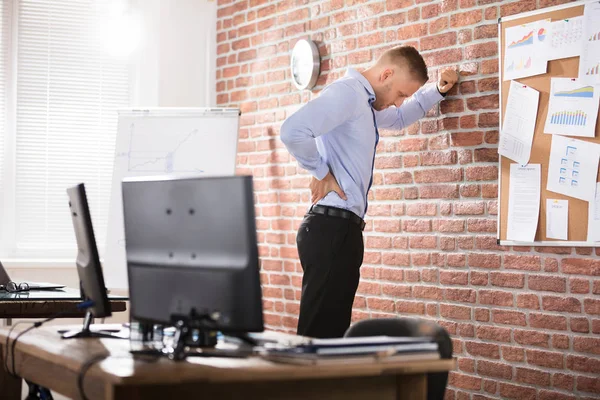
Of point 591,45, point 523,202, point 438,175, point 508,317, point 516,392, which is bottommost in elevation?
point 516,392

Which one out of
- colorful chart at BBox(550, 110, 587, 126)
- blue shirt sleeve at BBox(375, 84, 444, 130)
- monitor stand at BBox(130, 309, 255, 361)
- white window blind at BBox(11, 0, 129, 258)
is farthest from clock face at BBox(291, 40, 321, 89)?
monitor stand at BBox(130, 309, 255, 361)

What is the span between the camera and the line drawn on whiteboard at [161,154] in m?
5.07

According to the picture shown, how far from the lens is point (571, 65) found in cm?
336

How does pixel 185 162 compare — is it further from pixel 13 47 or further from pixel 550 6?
pixel 550 6

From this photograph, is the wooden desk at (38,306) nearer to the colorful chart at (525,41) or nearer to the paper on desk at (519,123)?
the paper on desk at (519,123)

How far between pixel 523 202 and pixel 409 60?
31.0 inches

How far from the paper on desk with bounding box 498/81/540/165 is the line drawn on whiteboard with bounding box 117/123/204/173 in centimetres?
208

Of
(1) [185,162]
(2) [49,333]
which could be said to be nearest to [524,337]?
(2) [49,333]

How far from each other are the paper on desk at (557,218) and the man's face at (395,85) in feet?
2.53

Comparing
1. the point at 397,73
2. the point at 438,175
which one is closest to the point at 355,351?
the point at 397,73

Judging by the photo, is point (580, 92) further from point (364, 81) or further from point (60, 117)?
point (60, 117)

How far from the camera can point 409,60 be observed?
3.69 m

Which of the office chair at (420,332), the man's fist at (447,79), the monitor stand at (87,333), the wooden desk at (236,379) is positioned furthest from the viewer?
the man's fist at (447,79)

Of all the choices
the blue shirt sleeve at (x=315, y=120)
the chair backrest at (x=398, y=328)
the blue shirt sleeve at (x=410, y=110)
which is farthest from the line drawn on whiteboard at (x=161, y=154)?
the chair backrest at (x=398, y=328)
